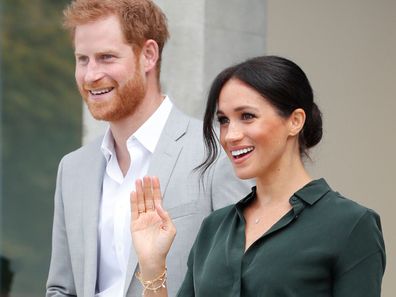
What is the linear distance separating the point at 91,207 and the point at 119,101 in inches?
14.7

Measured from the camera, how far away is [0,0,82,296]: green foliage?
25.2 ft

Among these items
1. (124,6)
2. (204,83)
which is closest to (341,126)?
(204,83)

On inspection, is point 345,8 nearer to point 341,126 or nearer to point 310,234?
point 341,126

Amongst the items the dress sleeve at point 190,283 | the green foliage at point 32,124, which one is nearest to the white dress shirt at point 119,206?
the dress sleeve at point 190,283

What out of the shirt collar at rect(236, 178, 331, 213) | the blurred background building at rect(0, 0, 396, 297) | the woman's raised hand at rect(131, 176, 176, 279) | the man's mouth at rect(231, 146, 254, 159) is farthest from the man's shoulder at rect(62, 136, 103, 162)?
the blurred background building at rect(0, 0, 396, 297)

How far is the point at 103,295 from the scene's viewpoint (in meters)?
3.94

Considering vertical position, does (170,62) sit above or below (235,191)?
above

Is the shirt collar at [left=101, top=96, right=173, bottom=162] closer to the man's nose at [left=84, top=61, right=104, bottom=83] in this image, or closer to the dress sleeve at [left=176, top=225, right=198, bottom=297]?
the man's nose at [left=84, top=61, right=104, bottom=83]

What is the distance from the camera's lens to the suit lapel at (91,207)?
396 centimetres

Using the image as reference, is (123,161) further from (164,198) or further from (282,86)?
(282,86)

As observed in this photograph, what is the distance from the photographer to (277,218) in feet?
10.2

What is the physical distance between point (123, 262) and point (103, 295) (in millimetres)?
130

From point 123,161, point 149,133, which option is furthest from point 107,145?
point 149,133

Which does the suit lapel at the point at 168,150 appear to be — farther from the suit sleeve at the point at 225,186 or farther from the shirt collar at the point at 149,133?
the suit sleeve at the point at 225,186
